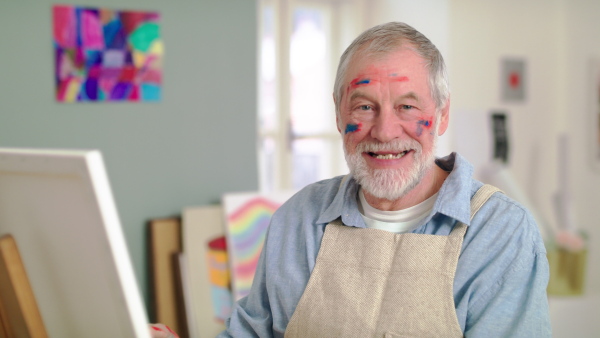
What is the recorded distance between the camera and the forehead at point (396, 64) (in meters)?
1.62

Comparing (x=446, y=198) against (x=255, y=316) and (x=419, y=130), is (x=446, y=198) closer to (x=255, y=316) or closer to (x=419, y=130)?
(x=419, y=130)

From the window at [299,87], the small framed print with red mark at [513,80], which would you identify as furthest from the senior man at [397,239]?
the small framed print with red mark at [513,80]

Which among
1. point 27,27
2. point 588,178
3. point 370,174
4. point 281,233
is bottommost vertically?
point 588,178

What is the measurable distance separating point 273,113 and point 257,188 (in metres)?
0.83

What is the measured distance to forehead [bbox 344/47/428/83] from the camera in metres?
1.62

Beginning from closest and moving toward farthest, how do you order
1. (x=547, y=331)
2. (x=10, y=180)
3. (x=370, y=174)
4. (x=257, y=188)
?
(x=10, y=180) < (x=547, y=331) < (x=370, y=174) < (x=257, y=188)

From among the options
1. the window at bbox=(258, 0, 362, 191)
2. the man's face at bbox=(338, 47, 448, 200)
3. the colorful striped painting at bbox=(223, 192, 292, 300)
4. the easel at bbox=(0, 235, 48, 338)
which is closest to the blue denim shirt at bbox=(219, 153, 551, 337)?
the man's face at bbox=(338, 47, 448, 200)

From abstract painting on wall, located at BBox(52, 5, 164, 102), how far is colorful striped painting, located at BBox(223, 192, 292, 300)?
2.54ft

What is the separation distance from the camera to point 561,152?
14.2 ft

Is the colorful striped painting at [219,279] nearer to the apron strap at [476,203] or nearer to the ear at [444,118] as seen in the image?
the ear at [444,118]

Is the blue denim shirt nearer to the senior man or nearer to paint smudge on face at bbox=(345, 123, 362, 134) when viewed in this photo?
the senior man

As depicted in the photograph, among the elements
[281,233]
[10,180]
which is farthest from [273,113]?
[10,180]

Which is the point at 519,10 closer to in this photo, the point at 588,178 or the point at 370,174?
the point at 588,178

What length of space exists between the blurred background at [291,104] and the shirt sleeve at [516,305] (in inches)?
72.1
